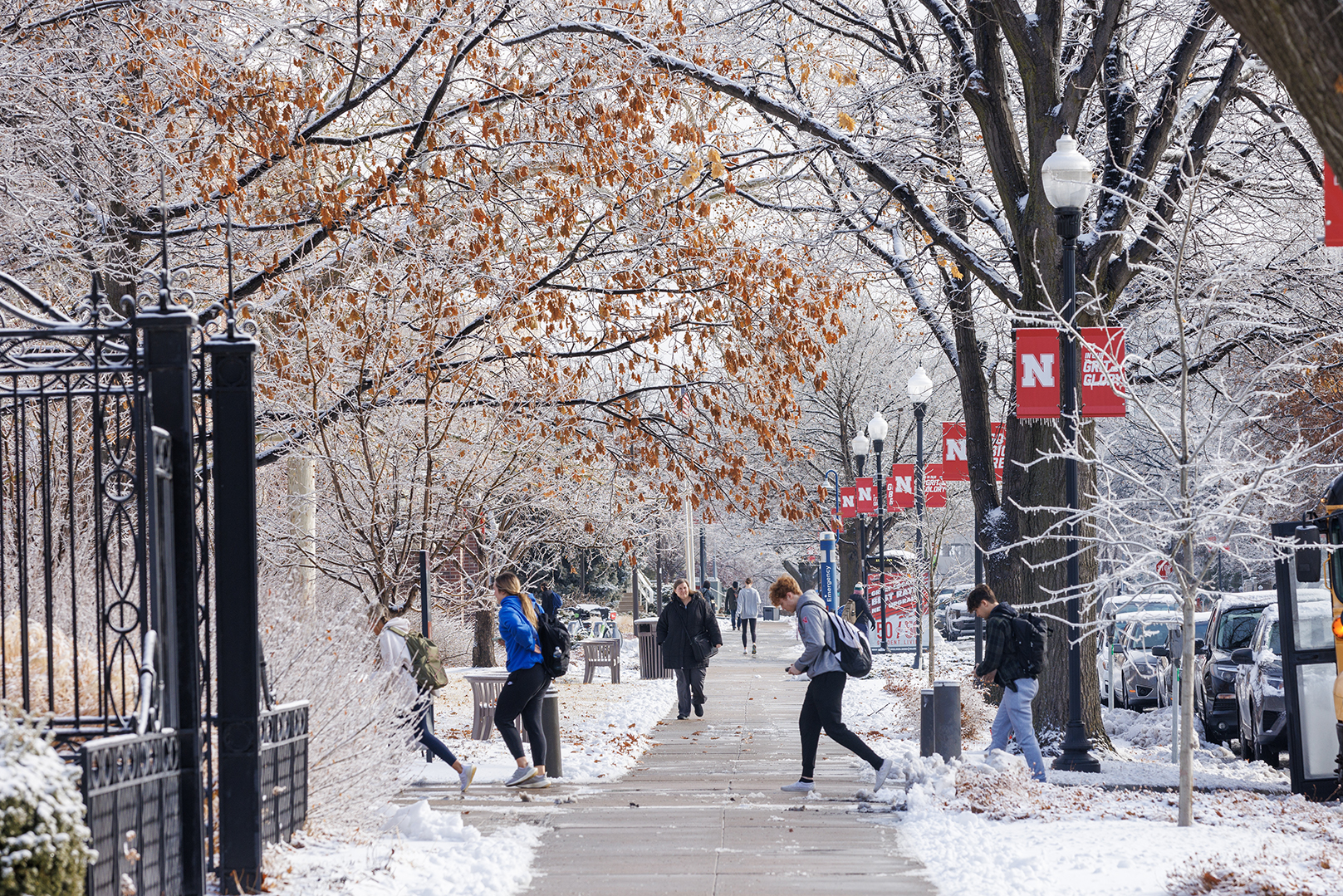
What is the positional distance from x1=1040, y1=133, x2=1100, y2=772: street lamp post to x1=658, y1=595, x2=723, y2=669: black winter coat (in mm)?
6601

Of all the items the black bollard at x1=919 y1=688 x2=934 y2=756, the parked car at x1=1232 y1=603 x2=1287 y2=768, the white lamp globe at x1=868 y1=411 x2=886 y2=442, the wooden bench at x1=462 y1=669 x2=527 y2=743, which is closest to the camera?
the black bollard at x1=919 y1=688 x2=934 y2=756

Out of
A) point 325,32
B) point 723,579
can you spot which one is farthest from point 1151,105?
Answer: point 723,579

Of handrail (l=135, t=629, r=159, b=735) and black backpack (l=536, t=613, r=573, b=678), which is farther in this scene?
black backpack (l=536, t=613, r=573, b=678)

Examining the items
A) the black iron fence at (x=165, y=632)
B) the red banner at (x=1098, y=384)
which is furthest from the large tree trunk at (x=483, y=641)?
the black iron fence at (x=165, y=632)

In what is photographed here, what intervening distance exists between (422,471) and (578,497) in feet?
20.5

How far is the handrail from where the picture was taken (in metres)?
5.79

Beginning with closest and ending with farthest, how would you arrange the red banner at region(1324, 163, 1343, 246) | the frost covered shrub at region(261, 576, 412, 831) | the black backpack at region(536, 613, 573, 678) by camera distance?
the frost covered shrub at region(261, 576, 412, 831), the red banner at region(1324, 163, 1343, 246), the black backpack at region(536, 613, 573, 678)

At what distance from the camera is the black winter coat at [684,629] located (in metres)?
18.1

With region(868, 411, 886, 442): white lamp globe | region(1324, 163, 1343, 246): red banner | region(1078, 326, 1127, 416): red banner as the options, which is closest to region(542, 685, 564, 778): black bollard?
region(1078, 326, 1127, 416): red banner

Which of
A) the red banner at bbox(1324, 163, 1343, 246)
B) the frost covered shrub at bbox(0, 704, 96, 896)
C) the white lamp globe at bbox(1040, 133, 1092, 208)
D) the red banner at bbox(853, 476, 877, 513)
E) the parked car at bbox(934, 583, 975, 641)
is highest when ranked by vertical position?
the white lamp globe at bbox(1040, 133, 1092, 208)

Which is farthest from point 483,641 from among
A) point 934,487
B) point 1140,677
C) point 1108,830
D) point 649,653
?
point 1108,830

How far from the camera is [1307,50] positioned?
4.34 meters

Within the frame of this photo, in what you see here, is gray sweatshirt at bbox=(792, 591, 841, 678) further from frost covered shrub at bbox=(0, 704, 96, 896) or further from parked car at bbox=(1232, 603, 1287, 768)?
frost covered shrub at bbox=(0, 704, 96, 896)

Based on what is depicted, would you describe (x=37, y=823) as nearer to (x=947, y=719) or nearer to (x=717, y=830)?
(x=717, y=830)
